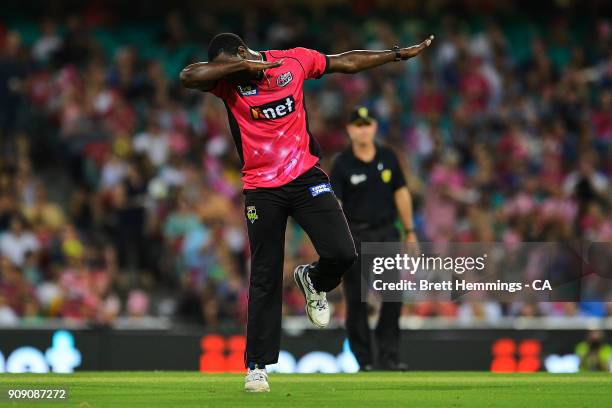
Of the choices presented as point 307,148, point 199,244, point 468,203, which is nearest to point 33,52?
point 199,244

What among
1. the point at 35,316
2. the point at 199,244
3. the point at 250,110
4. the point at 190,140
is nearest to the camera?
the point at 250,110

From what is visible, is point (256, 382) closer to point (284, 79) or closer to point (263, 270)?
point (263, 270)

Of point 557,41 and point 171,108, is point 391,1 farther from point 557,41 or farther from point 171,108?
point 171,108

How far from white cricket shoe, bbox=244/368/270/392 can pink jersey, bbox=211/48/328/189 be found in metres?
1.31

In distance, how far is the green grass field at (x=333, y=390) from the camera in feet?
28.8

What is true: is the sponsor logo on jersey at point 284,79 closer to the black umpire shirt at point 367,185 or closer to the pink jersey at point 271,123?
the pink jersey at point 271,123

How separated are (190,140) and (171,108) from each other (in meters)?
0.67

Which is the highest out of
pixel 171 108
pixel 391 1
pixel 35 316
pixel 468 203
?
pixel 391 1

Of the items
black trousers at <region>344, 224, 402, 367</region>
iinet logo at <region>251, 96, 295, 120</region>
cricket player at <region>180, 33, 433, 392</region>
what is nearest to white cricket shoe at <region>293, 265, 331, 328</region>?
cricket player at <region>180, 33, 433, 392</region>

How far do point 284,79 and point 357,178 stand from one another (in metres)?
3.20

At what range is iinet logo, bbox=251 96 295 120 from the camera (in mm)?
9508

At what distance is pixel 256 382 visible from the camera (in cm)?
958

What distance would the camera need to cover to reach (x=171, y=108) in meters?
21.1

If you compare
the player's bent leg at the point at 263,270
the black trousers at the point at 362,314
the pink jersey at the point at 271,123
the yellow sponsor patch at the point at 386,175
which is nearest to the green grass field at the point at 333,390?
the player's bent leg at the point at 263,270
